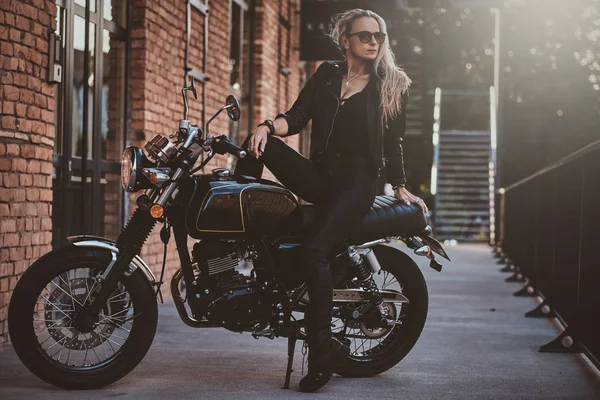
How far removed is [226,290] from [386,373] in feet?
3.78

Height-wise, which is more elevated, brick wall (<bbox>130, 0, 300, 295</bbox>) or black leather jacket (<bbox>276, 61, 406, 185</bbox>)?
brick wall (<bbox>130, 0, 300, 295</bbox>)

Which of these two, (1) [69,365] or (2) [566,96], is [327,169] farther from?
(2) [566,96]

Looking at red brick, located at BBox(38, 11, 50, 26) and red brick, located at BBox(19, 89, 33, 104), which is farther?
red brick, located at BBox(38, 11, 50, 26)

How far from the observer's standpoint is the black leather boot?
4605 millimetres

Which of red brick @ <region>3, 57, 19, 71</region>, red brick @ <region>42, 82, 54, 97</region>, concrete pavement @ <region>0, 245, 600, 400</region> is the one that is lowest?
concrete pavement @ <region>0, 245, 600, 400</region>

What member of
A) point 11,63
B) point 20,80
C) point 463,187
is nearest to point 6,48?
→ point 11,63

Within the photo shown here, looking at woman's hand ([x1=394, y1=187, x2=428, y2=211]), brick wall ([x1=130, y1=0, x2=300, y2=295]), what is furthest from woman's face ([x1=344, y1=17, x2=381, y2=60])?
brick wall ([x1=130, y1=0, x2=300, y2=295])

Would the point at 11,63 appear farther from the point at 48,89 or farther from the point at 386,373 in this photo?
the point at 386,373

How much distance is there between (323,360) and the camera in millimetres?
4617

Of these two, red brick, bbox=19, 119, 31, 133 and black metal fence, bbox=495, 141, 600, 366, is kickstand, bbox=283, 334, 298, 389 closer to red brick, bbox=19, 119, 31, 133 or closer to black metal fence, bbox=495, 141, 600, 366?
black metal fence, bbox=495, 141, 600, 366

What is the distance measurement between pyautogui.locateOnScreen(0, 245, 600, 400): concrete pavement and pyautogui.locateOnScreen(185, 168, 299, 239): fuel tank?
0.75m

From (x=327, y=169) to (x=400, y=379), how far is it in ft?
3.78

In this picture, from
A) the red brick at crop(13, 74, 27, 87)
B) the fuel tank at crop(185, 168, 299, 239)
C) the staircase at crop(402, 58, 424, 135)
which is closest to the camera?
the fuel tank at crop(185, 168, 299, 239)

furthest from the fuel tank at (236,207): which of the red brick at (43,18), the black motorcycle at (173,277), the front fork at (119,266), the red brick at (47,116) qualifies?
the red brick at (43,18)
